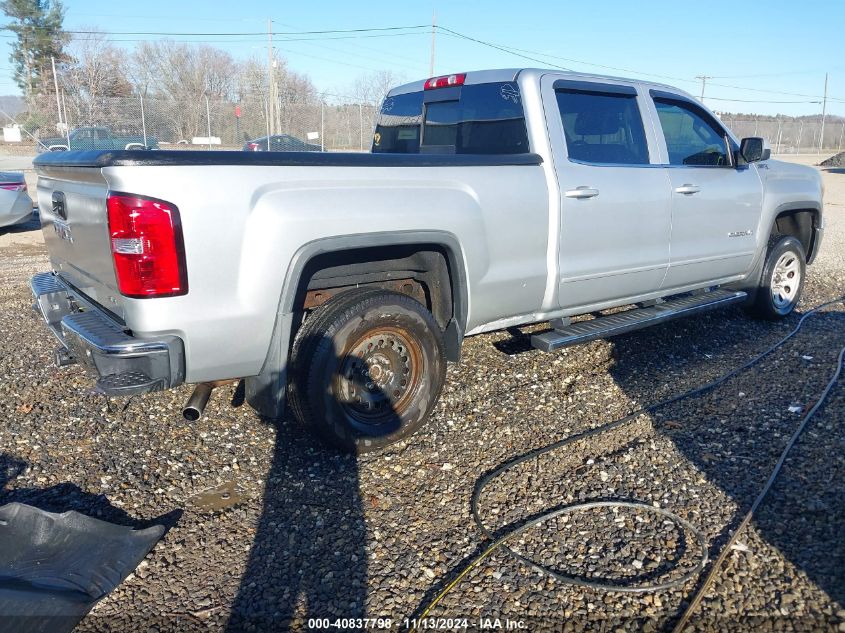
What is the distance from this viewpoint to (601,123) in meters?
4.98

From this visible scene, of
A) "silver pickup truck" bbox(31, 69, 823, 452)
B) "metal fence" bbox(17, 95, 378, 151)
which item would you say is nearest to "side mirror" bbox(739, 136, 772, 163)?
"silver pickup truck" bbox(31, 69, 823, 452)

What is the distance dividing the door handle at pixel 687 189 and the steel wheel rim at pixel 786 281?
6.15 ft

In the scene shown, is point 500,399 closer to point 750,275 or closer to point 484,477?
point 484,477

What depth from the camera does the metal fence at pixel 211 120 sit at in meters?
19.6

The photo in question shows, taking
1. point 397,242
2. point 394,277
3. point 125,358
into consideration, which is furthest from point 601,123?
point 125,358

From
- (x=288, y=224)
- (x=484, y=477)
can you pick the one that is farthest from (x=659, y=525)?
(x=288, y=224)

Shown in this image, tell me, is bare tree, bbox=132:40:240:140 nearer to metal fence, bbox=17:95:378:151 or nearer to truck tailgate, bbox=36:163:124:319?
metal fence, bbox=17:95:378:151

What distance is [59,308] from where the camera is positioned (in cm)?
413

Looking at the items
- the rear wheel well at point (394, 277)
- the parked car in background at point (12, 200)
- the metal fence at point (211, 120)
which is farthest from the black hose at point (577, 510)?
the metal fence at point (211, 120)

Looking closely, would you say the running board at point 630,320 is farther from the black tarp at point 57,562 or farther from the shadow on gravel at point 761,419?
the black tarp at point 57,562

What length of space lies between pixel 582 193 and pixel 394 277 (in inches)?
53.5

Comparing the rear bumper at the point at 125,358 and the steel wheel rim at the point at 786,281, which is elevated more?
the rear bumper at the point at 125,358

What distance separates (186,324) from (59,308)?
4.82ft

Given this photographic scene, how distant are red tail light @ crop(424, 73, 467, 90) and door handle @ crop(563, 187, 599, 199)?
1.27 m
